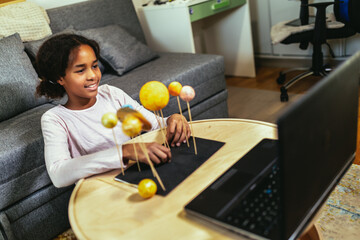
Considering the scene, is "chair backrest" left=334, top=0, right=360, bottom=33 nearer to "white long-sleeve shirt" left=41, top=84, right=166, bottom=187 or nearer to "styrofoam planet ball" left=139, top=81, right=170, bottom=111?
"white long-sleeve shirt" left=41, top=84, right=166, bottom=187

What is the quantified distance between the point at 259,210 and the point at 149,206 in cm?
25

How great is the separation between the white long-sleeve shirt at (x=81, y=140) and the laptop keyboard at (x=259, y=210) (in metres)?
0.39

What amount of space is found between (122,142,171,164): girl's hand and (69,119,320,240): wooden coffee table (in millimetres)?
75

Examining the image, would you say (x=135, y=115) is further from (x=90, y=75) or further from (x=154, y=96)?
(x=90, y=75)

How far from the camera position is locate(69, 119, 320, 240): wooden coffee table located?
70 centimetres

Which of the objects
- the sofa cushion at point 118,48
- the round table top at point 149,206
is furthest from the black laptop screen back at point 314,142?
the sofa cushion at point 118,48

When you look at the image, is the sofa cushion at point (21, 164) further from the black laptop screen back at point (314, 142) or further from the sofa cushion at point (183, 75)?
the black laptop screen back at point (314, 142)

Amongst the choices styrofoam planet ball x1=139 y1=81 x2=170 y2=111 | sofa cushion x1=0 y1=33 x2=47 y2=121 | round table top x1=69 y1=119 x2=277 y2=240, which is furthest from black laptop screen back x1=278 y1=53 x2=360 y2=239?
sofa cushion x1=0 y1=33 x2=47 y2=121

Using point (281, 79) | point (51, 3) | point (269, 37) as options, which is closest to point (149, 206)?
point (51, 3)

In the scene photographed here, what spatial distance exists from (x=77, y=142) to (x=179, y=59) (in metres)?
1.18

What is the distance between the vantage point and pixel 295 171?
51 centimetres

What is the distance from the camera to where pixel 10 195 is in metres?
1.40

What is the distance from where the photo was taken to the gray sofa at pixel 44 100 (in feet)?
4.63

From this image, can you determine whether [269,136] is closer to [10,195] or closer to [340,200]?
[340,200]
